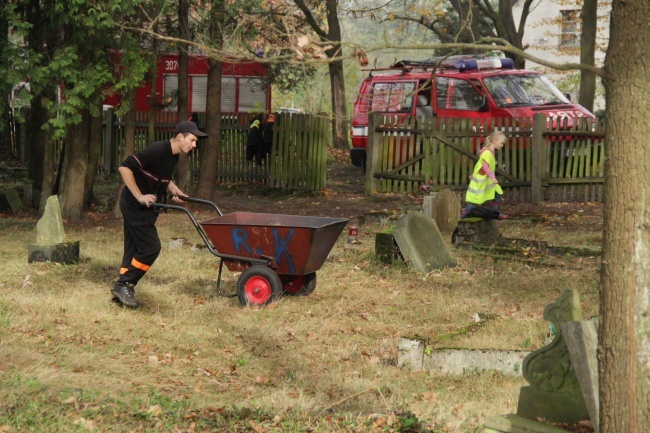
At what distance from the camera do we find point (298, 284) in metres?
9.59

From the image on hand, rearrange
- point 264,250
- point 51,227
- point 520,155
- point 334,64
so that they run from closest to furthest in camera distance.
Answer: point 264,250 < point 51,227 < point 520,155 < point 334,64

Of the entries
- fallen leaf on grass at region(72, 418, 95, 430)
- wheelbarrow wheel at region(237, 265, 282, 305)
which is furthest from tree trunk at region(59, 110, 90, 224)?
fallen leaf on grass at region(72, 418, 95, 430)

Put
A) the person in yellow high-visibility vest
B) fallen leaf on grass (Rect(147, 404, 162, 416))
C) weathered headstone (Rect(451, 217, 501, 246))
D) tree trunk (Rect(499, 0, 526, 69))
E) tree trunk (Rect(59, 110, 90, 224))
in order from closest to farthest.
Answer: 1. fallen leaf on grass (Rect(147, 404, 162, 416))
2. weathered headstone (Rect(451, 217, 501, 246))
3. the person in yellow high-visibility vest
4. tree trunk (Rect(59, 110, 90, 224))
5. tree trunk (Rect(499, 0, 526, 69))

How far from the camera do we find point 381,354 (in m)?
7.45

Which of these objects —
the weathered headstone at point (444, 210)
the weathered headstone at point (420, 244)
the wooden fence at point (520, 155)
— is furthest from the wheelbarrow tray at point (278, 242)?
the wooden fence at point (520, 155)

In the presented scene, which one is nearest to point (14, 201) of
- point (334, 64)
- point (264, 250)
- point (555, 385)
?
point (264, 250)

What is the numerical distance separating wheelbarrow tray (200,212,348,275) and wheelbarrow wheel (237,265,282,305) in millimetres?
161

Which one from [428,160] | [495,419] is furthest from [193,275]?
[428,160]

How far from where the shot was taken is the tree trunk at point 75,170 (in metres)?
14.8

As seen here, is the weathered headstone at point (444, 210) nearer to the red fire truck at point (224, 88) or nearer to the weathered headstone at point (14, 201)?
the weathered headstone at point (14, 201)

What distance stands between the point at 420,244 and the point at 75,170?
6.44m

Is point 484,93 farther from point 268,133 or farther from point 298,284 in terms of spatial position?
point 298,284

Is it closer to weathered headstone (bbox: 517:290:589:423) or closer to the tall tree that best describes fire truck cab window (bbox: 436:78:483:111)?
the tall tree

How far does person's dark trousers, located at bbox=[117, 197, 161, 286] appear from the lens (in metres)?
8.86
